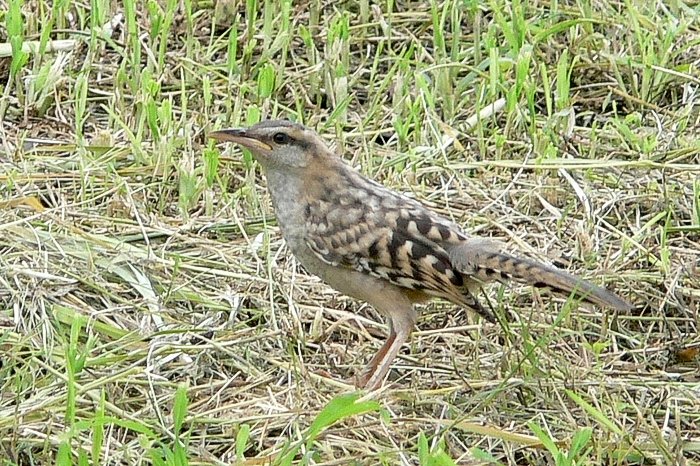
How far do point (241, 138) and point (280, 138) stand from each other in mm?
172

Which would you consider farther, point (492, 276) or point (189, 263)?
point (189, 263)

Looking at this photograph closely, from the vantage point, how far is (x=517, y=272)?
5.65 meters

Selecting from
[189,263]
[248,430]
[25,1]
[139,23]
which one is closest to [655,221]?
[189,263]

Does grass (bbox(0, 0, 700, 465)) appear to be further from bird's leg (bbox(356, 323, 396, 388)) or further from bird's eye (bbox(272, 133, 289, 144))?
bird's eye (bbox(272, 133, 289, 144))

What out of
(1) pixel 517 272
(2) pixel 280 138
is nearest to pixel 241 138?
(2) pixel 280 138

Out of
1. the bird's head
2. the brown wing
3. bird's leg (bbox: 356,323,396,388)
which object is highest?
the bird's head

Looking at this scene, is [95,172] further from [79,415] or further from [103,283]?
[79,415]

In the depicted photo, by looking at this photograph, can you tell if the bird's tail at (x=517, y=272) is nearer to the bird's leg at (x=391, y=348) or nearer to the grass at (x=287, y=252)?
the grass at (x=287, y=252)

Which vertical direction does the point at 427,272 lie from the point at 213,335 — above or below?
above

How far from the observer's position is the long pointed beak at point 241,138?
6168 mm

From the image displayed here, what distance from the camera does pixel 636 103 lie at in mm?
8328

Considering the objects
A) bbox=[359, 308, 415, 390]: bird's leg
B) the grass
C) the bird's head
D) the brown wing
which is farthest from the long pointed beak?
bbox=[359, 308, 415, 390]: bird's leg

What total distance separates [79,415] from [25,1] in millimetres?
3929

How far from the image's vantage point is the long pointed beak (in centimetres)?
617
